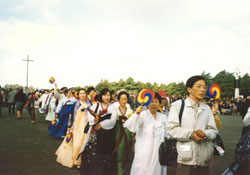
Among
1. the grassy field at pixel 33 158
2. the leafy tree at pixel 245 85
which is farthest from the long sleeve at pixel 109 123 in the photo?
the leafy tree at pixel 245 85

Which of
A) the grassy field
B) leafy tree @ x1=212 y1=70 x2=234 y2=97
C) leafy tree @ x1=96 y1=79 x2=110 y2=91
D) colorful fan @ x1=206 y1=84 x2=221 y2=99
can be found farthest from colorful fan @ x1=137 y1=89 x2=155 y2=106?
leafy tree @ x1=96 y1=79 x2=110 y2=91

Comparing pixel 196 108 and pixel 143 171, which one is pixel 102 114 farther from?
pixel 196 108

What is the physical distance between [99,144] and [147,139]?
3.08ft

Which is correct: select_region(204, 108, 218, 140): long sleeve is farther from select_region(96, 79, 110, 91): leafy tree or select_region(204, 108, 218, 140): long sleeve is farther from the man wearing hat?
select_region(96, 79, 110, 91): leafy tree

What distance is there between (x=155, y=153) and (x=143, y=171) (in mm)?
353

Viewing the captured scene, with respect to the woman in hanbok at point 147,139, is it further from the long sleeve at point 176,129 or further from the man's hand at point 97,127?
the long sleeve at point 176,129

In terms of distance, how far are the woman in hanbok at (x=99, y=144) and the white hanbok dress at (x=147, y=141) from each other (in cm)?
54

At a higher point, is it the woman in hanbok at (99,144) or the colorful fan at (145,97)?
the colorful fan at (145,97)

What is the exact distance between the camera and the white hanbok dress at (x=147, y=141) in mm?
4051

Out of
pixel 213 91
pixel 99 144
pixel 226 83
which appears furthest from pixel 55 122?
pixel 226 83

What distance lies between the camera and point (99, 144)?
4.54 m

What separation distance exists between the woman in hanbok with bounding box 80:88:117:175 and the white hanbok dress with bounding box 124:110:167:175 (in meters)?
0.54

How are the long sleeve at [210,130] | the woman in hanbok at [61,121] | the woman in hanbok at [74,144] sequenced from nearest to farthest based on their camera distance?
the long sleeve at [210,130]
the woman in hanbok at [74,144]
the woman in hanbok at [61,121]

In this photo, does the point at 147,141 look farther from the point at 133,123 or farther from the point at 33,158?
the point at 33,158
